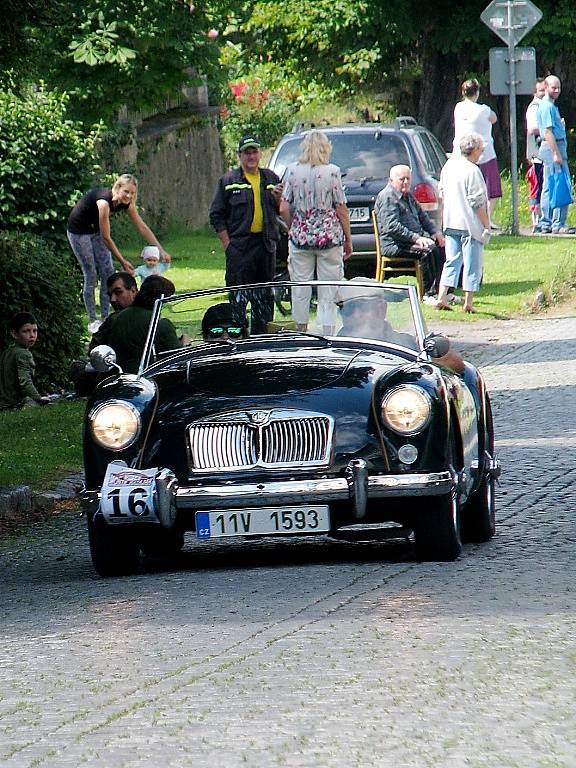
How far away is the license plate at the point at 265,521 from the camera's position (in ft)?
27.3

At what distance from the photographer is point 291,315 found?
988 cm

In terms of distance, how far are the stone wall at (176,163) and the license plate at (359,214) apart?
35.1ft

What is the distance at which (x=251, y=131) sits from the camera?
49.7m

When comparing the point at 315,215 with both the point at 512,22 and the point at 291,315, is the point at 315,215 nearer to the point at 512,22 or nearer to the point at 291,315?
the point at 291,315

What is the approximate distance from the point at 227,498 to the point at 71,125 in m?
15.6

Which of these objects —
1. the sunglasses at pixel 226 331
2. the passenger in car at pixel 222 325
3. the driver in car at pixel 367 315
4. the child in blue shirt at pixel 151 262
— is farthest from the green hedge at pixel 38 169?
the driver in car at pixel 367 315

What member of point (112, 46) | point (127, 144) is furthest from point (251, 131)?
point (112, 46)

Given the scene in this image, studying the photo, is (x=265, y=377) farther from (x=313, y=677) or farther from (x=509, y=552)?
(x=313, y=677)

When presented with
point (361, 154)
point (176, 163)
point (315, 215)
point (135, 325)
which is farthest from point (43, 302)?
point (176, 163)

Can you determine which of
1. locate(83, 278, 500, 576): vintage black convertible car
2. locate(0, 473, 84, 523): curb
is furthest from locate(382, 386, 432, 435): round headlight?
locate(0, 473, 84, 523): curb

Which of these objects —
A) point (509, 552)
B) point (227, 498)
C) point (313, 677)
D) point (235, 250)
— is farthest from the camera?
point (235, 250)

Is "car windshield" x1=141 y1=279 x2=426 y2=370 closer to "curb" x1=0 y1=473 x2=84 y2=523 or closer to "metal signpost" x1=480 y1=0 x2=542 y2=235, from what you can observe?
"curb" x1=0 y1=473 x2=84 y2=523

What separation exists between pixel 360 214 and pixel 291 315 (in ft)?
42.5

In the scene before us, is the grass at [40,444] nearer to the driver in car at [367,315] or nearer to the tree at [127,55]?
the driver in car at [367,315]
